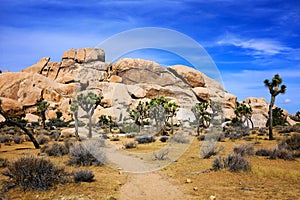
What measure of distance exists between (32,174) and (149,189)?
3.52 m

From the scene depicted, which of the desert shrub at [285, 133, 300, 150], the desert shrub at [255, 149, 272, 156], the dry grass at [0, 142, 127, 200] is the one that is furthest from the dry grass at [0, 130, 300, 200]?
the desert shrub at [285, 133, 300, 150]

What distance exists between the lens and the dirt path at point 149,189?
24.5ft

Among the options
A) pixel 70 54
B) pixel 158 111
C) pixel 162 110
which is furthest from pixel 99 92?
pixel 162 110

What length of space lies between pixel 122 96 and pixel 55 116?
17.1 meters

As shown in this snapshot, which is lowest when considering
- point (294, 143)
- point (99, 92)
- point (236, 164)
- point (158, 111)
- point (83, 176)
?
point (83, 176)

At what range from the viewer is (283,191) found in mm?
7996

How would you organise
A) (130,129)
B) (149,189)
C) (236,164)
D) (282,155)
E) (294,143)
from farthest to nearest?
(130,129) < (294,143) < (282,155) < (236,164) < (149,189)

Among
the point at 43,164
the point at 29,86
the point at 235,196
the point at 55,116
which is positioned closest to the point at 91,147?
the point at 43,164

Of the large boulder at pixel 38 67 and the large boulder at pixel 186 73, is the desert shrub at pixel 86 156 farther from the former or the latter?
the large boulder at pixel 38 67

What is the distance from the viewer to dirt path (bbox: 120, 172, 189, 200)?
748 cm

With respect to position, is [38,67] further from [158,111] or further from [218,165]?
[218,165]

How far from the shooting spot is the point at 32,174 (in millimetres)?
8086

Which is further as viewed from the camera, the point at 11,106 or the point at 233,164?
the point at 11,106

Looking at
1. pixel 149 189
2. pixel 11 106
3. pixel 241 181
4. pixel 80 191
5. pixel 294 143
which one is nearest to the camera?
pixel 80 191
